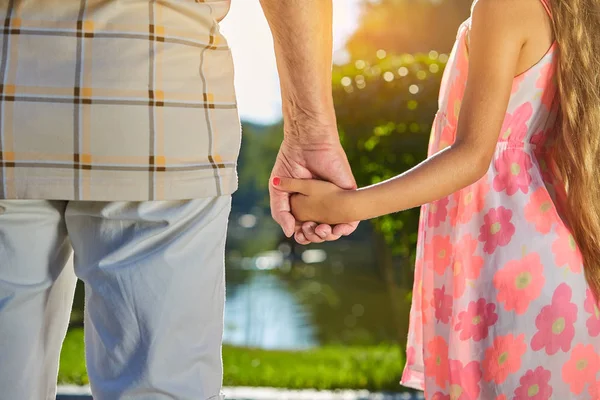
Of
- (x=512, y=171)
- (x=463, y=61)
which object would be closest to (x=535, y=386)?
(x=512, y=171)

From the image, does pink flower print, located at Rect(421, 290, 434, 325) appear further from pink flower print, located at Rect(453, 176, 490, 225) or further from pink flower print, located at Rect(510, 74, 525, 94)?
pink flower print, located at Rect(510, 74, 525, 94)

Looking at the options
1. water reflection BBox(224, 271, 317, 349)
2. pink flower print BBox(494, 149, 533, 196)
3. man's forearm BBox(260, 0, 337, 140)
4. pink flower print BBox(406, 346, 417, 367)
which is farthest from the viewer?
water reflection BBox(224, 271, 317, 349)

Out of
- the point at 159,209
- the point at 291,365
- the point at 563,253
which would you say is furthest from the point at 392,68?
the point at 159,209

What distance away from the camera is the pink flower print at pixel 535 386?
1654 millimetres

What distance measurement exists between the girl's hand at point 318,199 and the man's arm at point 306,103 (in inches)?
0.7

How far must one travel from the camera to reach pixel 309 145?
1682 millimetres

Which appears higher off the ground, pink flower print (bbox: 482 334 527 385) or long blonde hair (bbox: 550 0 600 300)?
long blonde hair (bbox: 550 0 600 300)

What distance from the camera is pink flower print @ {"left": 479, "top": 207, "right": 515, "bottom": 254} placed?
1665 mm

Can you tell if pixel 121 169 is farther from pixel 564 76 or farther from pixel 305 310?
pixel 305 310

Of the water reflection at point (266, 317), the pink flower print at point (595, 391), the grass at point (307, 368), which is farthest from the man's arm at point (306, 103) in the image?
the water reflection at point (266, 317)

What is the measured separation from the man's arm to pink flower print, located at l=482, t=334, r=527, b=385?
368mm

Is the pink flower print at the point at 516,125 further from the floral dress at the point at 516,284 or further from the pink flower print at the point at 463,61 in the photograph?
the pink flower print at the point at 463,61

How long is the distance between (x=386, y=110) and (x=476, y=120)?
2.01 m

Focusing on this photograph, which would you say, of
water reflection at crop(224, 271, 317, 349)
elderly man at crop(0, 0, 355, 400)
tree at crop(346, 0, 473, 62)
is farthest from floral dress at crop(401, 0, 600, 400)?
tree at crop(346, 0, 473, 62)
